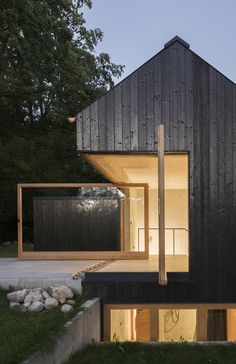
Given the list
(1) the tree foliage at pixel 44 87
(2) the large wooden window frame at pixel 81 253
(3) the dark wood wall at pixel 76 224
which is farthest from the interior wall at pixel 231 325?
(1) the tree foliage at pixel 44 87

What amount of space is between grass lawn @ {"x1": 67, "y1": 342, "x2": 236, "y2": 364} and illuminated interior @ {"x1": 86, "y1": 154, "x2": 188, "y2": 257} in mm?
3449

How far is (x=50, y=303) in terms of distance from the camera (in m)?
7.46

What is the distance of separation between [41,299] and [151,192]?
296 inches

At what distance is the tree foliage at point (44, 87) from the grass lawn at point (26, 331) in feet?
40.7

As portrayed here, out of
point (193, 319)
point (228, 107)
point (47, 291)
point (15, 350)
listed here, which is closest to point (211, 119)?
point (228, 107)

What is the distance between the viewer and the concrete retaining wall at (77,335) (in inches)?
206

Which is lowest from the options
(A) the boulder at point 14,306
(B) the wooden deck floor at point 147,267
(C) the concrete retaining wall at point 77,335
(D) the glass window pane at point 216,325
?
(D) the glass window pane at point 216,325

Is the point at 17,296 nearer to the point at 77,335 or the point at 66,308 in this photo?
the point at 66,308

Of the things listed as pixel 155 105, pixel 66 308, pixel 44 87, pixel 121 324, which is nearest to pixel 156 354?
pixel 66 308

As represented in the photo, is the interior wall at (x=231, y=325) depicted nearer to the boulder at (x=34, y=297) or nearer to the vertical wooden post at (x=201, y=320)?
the vertical wooden post at (x=201, y=320)

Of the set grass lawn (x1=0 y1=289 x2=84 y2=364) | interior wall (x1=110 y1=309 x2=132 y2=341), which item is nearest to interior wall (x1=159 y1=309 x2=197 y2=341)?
interior wall (x1=110 y1=309 x2=132 y2=341)

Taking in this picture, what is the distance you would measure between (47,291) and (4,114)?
17.5 meters

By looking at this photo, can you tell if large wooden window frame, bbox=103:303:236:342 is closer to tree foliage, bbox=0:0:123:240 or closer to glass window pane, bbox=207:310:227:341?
glass window pane, bbox=207:310:227:341

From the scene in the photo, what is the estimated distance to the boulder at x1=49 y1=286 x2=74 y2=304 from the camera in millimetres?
7752
